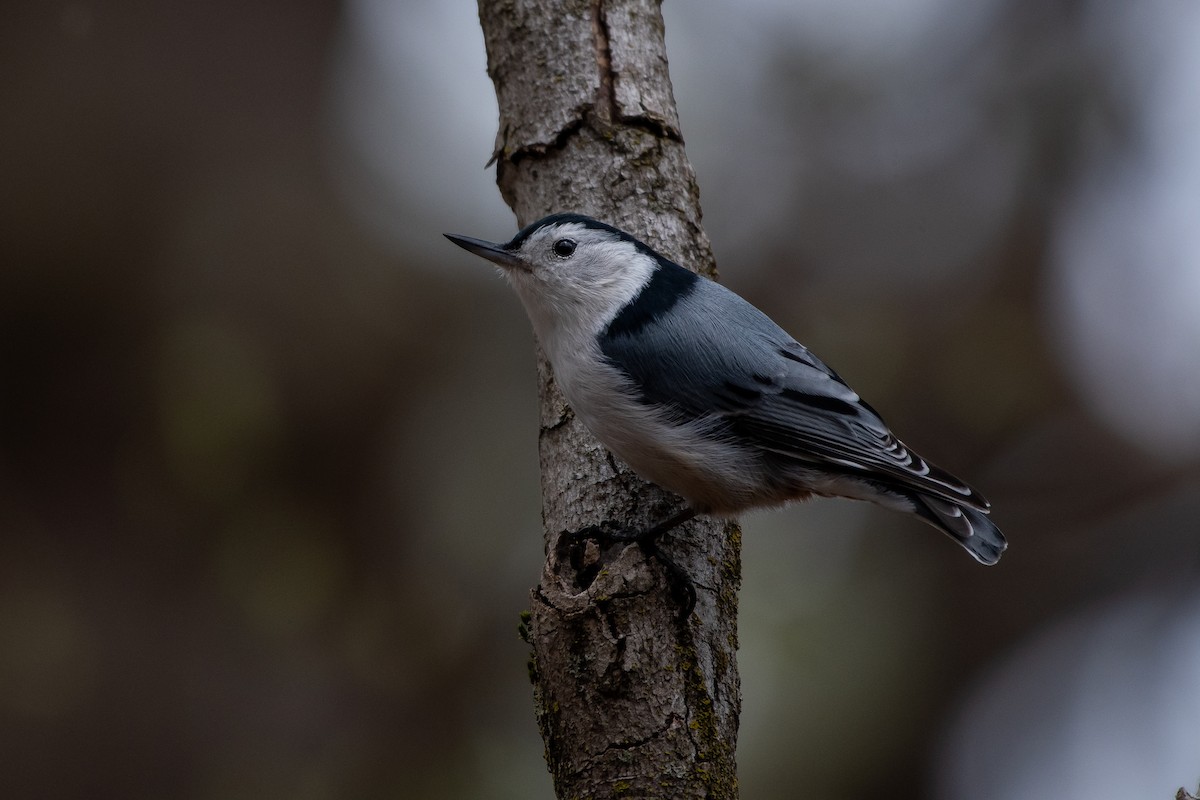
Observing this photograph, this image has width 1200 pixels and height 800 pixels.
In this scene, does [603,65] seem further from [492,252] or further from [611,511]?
[611,511]

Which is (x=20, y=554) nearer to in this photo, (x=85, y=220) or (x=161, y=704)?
(x=161, y=704)

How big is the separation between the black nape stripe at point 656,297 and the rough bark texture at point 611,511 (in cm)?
12

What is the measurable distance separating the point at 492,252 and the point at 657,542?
926mm

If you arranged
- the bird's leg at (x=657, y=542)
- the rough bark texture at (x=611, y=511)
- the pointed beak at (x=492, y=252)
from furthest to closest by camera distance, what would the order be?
the pointed beak at (x=492, y=252), the bird's leg at (x=657, y=542), the rough bark texture at (x=611, y=511)

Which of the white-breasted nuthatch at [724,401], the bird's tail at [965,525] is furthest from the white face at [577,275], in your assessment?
the bird's tail at [965,525]

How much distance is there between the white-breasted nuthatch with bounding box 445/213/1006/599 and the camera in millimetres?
2166

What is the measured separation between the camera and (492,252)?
252 cm

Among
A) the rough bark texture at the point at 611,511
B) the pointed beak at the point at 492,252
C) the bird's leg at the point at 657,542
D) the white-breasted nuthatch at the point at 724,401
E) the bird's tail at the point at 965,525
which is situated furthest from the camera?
the pointed beak at the point at 492,252

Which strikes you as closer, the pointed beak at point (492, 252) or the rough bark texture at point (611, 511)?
the rough bark texture at point (611, 511)

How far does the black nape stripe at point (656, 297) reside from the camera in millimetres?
2279

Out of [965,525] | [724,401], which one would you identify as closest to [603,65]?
[724,401]

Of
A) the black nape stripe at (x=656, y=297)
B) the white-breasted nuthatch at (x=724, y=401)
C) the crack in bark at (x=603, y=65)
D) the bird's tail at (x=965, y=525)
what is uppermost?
the crack in bark at (x=603, y=65)

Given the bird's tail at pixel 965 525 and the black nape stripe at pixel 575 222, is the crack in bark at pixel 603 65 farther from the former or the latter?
the bird's tail at pixel 965 525

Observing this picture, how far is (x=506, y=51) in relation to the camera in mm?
2521
